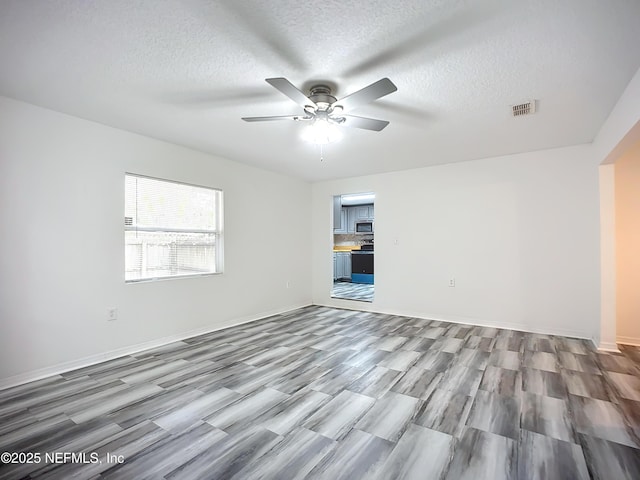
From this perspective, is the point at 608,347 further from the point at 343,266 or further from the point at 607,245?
the point at 343,266

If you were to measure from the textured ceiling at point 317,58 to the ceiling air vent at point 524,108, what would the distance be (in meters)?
0.07

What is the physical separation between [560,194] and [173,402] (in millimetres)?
4876

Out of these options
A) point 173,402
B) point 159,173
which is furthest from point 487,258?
point 159,173

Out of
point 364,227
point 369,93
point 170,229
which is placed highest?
point 369,93

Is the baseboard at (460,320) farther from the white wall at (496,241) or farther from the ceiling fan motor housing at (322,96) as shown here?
the ceiling fan motor housing at (322,96)

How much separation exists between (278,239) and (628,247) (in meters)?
4.76

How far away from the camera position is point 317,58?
200cm

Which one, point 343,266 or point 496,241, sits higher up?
point 496,241

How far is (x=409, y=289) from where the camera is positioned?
16.6ft

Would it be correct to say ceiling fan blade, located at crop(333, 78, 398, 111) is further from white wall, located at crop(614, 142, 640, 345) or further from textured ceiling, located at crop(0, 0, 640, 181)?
white wall, located at crop(614, 142, 640, 345)

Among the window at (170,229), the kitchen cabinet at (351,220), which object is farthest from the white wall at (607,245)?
the kitchen cabinet at (351,220)

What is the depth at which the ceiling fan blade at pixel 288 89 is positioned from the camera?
72.8 inches

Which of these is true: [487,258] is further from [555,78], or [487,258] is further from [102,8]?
[102,8]

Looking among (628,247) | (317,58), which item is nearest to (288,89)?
(317,58)
